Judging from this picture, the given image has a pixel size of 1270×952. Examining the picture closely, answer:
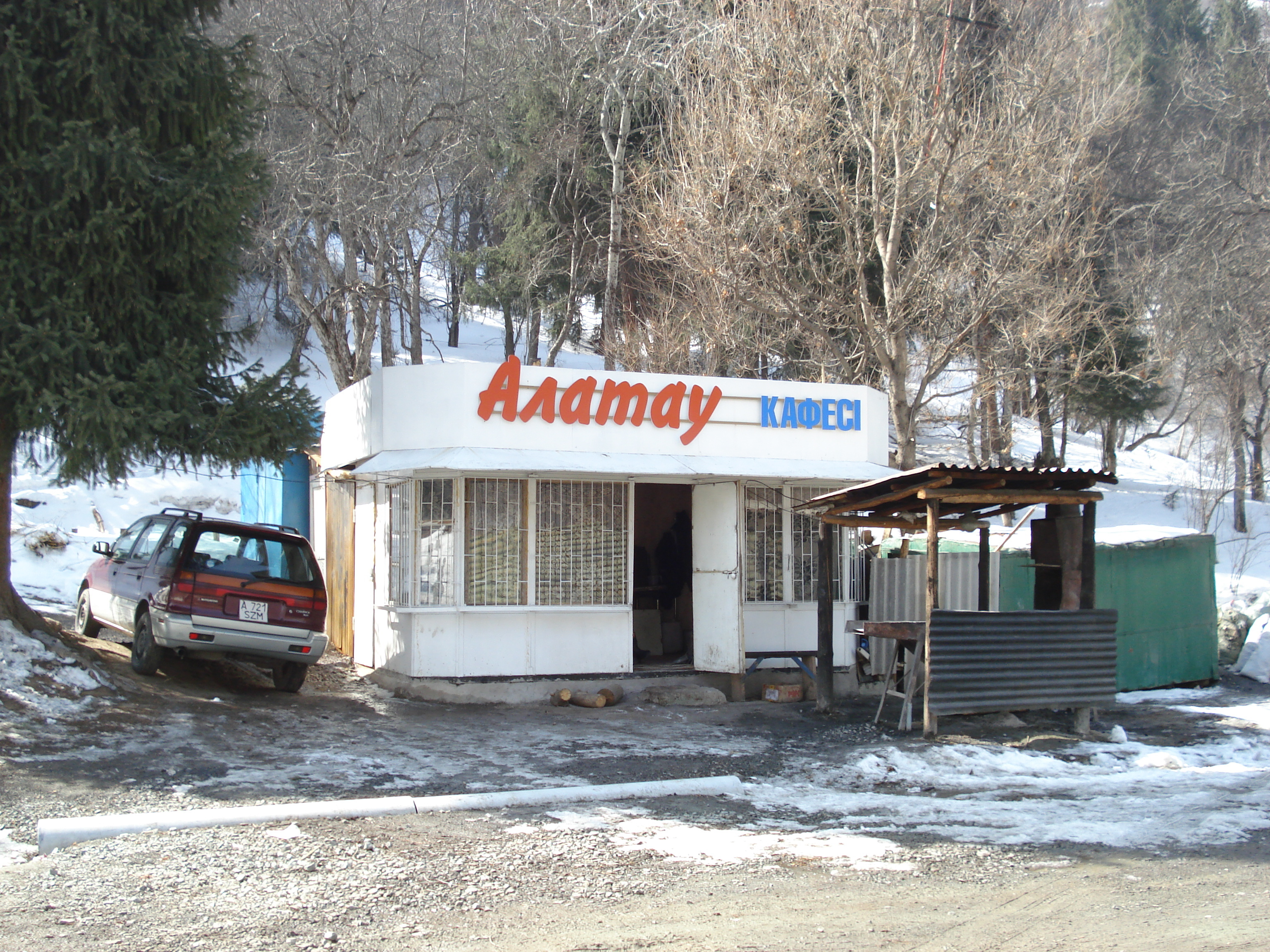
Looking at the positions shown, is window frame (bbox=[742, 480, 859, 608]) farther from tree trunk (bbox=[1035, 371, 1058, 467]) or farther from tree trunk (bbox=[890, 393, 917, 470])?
tree trunk (bbox=[1035, 371, 1058, 467])

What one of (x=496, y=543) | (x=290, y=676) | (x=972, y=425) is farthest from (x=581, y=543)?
(x=972, y=425)

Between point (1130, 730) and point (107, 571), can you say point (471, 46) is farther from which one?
point (1130, 730)

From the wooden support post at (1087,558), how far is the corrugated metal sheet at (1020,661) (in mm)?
281

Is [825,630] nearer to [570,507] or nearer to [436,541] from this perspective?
[570,507]

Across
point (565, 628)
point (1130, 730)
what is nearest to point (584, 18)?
point (565, 628)

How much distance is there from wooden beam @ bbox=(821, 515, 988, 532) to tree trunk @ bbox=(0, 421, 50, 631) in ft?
26.0

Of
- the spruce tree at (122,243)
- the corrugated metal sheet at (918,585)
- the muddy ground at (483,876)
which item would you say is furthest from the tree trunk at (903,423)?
the spruce tree at (122,243)

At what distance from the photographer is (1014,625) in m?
9.92

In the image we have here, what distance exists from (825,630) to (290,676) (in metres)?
5.94

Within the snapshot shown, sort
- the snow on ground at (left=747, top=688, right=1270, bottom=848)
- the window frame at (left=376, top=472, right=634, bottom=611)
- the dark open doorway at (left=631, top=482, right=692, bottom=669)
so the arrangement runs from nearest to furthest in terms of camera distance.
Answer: the snow on ground at (left=747, top=688, right=1270, bottom=848)
the window frame at (left=376, top=472, right=634, bottom=611)
the dark open doorway at (left=631, top=482, right=692, bottom=669)

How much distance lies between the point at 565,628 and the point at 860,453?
4430 mm

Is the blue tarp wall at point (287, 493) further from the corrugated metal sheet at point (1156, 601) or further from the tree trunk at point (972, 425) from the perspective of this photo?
the tree trunk at point (972, 425)

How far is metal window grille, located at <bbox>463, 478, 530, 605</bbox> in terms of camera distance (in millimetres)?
11648

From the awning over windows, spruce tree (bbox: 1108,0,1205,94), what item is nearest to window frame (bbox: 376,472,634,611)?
the awning over windows
